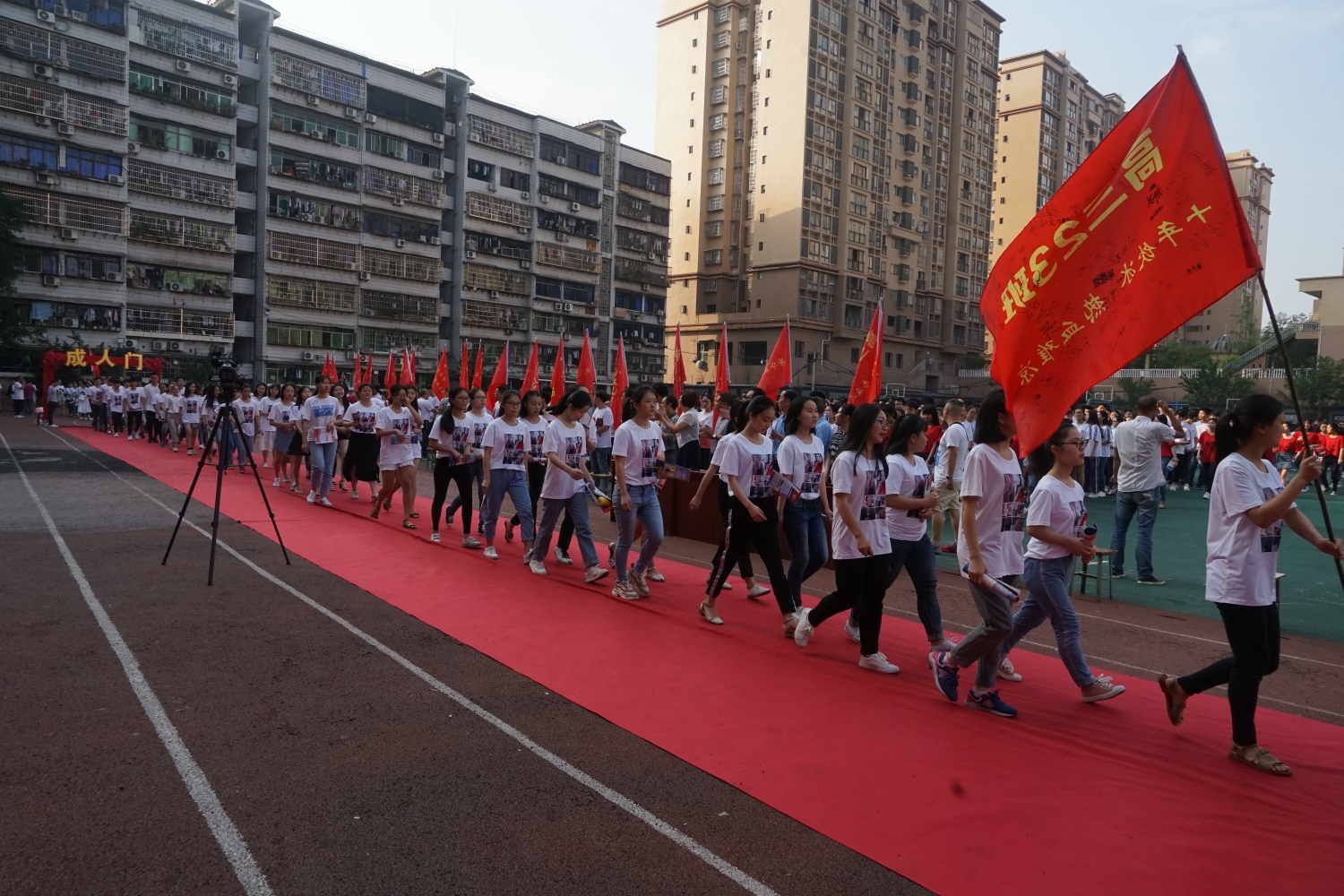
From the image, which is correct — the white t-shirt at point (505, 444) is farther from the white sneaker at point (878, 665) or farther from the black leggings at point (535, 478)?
the white sneaker at point (878, 665)

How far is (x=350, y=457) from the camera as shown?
13016 millimetres

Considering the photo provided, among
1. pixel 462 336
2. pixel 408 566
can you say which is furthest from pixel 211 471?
pixel 462 336

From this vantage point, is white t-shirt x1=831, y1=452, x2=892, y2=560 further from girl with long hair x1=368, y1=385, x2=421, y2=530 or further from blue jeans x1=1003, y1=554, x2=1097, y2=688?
girl with long hair x1=368, y1=385, x2=421, y2=530

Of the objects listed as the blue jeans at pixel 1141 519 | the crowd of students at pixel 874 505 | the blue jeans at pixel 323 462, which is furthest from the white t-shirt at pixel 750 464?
A: the blue jeans at pixel 323 462

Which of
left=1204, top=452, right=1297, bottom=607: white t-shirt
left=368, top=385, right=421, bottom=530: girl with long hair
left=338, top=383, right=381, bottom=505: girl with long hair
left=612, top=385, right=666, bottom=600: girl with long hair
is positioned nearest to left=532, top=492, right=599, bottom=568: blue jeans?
left=612, top=385, right=666, bottom=600: girl with long hair

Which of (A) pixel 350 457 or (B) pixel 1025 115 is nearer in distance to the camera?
(A) pixel 350 457

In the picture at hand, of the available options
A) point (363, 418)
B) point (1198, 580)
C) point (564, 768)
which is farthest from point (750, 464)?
point (363, 418)

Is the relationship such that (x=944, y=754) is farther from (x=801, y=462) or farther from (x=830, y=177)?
(x=830, y=177)

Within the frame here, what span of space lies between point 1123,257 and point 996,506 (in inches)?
62.8

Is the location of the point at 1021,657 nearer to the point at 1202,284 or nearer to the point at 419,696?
the point at 1202,284

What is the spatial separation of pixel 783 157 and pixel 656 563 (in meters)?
52.1

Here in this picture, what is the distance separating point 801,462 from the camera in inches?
282

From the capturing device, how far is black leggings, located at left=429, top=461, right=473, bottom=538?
10.6m

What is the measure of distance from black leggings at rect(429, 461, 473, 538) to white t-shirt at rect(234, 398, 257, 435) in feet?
32.1
